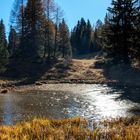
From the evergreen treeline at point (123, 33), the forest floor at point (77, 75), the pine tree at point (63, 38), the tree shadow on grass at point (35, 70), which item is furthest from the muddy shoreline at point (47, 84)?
the pine tree at point (63, 38)

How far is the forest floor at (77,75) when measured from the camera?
54.5 m

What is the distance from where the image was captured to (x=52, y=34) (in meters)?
74.7

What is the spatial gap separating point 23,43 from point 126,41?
21.0 metres

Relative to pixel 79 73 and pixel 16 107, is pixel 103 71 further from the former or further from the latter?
pixel 16 107

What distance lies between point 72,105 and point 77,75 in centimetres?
2701

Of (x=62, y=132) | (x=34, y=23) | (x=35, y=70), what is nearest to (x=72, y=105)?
(x=62, y=132)

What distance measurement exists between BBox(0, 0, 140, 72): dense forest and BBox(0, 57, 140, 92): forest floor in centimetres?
217

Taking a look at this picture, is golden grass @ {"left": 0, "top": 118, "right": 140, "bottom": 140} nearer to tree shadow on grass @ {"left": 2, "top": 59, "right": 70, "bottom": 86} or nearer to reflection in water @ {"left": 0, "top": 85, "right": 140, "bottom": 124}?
reflection in water @ {"left": 0, "top": 85, "right": 140, "bottom": 124}

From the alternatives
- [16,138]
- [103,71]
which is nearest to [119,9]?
[103,71]

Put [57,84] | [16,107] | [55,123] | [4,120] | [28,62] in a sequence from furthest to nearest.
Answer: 1. [28,62]
2. [57,84]
3. [16,107]
4. [4,120]
5. [55,123]

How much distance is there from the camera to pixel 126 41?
57531mm

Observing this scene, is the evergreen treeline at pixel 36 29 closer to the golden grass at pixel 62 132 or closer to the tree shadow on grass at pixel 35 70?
the tree shadow on grass at pixel 35 70

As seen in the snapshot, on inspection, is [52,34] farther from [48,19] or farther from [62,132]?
[62,132]

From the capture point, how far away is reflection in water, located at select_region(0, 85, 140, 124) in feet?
90.5
